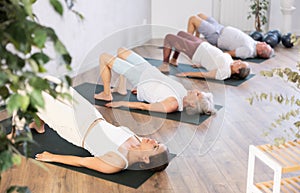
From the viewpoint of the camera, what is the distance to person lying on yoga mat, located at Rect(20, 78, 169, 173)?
2613 millimetres

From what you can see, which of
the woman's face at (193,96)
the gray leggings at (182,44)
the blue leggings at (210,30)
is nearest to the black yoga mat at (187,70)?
A: the gray leggings at (182,44)

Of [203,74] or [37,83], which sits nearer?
[37,83]

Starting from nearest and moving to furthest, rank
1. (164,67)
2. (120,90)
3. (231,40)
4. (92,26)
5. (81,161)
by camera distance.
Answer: (81,161)
(120,90)
(164,67)
(92,26)
(231,40)

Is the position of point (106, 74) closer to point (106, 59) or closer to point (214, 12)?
point (106, 59)

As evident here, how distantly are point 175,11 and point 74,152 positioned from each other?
155 inches

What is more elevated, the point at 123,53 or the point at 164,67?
the point at 123,53

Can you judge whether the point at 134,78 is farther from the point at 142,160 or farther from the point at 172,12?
the point at 172,12

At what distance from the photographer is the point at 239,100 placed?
394 cm

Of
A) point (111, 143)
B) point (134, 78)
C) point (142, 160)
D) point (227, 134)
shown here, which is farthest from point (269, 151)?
point (134, 78)

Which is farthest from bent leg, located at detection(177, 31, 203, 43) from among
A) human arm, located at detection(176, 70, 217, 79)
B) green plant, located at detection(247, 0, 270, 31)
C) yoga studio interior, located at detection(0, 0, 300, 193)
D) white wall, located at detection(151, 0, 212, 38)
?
green plant, located at detection(247, 0, 270, 31)

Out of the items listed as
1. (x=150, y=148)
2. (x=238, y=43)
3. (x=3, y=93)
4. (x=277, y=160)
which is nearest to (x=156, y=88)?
(x=150, y=148)

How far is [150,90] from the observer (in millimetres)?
3695

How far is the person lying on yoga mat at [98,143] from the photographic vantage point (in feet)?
8.57

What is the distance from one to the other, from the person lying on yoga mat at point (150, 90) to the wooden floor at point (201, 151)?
0.13 m
